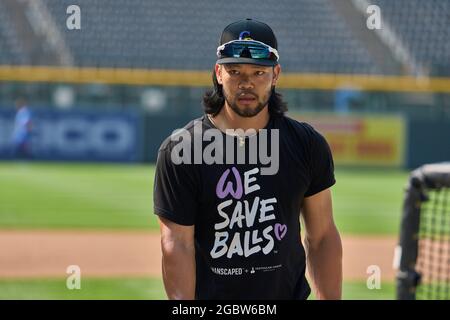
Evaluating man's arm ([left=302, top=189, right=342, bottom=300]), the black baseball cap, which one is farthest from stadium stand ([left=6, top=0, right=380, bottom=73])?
man's arm ([left=302, top=189, right=342, bottom=300])

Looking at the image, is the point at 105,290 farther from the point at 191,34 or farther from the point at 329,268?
the point at 191,34

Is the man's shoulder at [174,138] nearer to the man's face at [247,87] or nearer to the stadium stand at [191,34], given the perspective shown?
the man's face at [247,87]

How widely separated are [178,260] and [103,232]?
9.30 m

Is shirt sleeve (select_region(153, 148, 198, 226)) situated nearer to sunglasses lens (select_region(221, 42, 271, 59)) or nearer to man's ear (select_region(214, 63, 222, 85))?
man's ear (select_region(214, 63, 222, 85))

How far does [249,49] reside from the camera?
3.96m

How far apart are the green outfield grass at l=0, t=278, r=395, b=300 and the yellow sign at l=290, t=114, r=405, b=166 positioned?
16387mm

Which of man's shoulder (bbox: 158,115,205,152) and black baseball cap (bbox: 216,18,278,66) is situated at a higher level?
black baseball cap (bbox: 216,18,278,66)

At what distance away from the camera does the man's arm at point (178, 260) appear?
397 cm

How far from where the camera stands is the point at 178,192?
403 centimetres

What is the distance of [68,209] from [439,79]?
12.1 m

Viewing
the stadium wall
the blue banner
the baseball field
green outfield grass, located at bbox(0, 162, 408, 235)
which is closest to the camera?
the baseball field

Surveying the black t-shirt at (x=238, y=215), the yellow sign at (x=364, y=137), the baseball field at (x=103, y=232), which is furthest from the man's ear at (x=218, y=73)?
the yellow sign at (x=364, y=137)

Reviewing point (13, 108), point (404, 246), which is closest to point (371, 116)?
point (13, 108)

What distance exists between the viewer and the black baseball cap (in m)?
3.96
